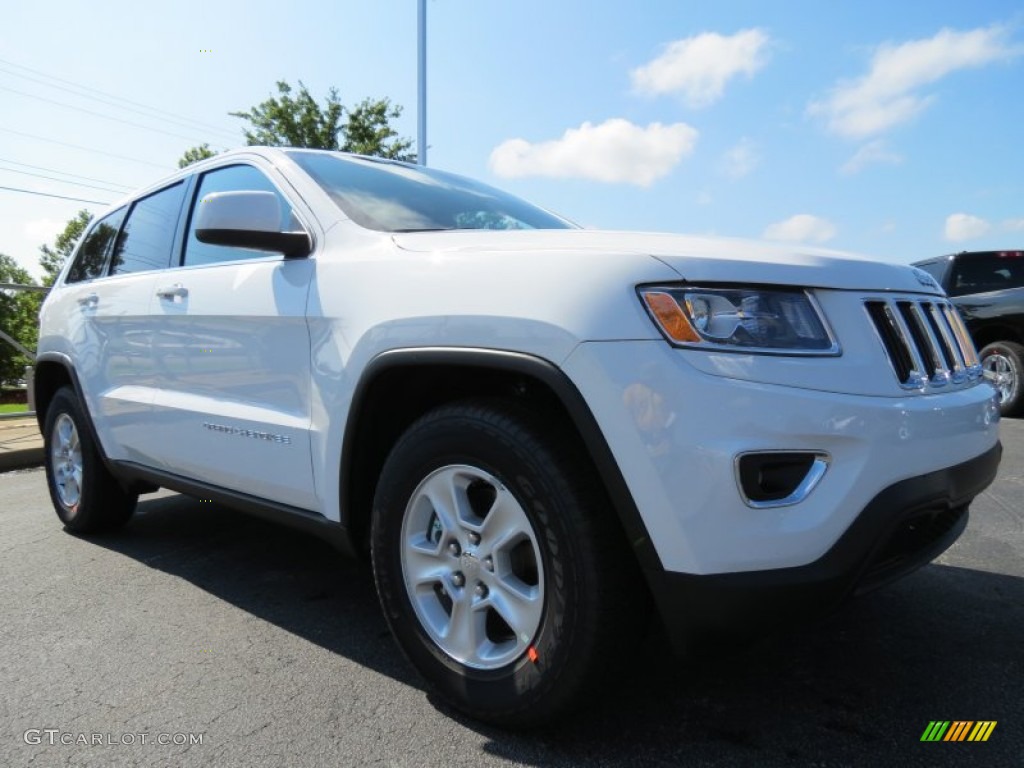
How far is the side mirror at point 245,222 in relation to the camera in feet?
7.86

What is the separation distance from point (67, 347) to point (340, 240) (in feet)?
7.74

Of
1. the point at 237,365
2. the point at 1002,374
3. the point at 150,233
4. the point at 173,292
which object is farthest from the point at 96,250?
the point at 1002,374

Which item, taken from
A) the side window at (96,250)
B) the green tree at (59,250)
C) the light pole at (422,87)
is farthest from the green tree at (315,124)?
the green tree at (59,250)

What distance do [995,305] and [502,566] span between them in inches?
305

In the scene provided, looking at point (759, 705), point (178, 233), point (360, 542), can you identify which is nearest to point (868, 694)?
point (759, 705)

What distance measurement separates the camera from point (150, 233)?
3611mm

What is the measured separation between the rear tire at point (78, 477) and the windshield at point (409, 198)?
199cm

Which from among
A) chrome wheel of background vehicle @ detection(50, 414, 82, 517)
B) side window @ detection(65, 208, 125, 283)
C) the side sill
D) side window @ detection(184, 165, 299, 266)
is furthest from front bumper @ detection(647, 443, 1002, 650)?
side window @ detection(65, 208, 125, 283)

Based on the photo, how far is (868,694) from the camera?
6.67ft

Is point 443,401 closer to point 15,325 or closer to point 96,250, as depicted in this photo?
point 96,250

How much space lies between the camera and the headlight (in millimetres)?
1629

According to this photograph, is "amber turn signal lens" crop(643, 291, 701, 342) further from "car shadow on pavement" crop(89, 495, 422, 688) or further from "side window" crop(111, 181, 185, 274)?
"side window" crop(111, 181, 185, 274)

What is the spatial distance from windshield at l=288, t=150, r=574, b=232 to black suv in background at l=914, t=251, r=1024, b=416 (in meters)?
5.99

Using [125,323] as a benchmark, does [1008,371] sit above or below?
below
